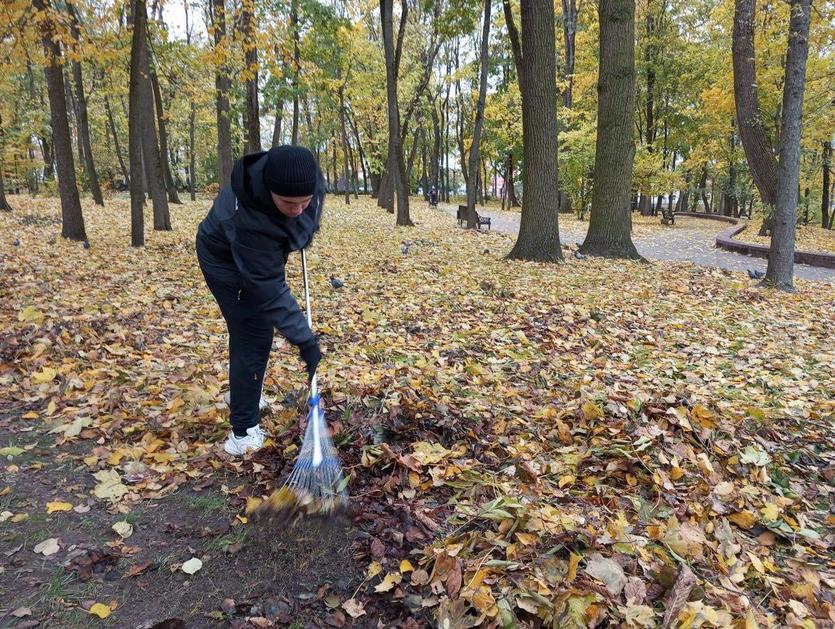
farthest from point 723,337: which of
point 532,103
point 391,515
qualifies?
point 532,103

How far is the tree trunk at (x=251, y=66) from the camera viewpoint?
947cm

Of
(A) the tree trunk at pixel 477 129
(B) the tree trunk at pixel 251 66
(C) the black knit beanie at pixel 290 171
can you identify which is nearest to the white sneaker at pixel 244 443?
Answer: (C) the black knit beanie at pixel 290 171

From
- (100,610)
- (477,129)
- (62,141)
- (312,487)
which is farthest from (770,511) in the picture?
(477,129)

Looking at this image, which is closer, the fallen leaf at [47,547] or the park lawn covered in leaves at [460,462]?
the park lawn covered in leaves at [460,462]

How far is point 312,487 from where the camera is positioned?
2.58m

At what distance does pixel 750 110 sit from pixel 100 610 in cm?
1547

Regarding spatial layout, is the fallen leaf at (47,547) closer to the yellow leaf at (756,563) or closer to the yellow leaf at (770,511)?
the yellow leaf at (756,563)

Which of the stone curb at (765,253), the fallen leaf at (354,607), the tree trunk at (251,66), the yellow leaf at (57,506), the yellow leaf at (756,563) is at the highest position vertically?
the tree trunk at (251,66)

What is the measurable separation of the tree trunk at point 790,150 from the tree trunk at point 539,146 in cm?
320

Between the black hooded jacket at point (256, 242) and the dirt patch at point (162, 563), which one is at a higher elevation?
Result: the black hooded jacket at point (256, 242)

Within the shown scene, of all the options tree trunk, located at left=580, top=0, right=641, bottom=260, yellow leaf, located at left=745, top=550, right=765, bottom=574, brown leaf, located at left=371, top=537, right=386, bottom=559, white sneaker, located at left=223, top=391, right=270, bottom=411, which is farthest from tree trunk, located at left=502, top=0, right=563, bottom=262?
brown leaf, located at left=371, top=537, right=386, bottom=559

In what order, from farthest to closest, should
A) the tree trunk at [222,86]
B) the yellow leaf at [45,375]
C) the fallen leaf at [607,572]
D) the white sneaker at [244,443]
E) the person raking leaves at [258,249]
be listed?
the tree trunk at [222,86]
the yellow leaf at [45,375]
the white sneaker at [244,443]
the person raking leaves at [258,249]
the fallen leaf at [607,572]

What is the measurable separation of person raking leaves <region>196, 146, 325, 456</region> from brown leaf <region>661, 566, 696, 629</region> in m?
1.78

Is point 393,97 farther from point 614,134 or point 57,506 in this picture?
point 57,506
